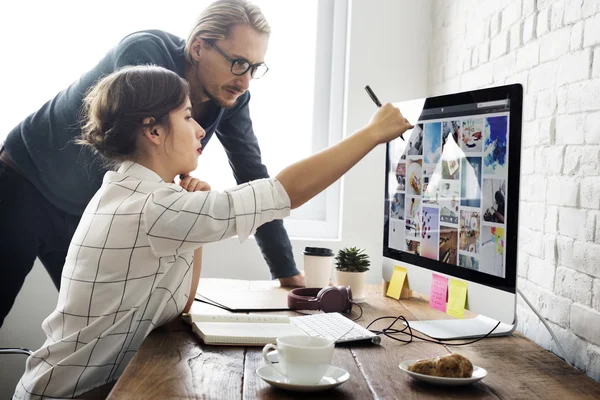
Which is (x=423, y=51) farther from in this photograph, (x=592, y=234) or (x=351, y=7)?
(x=592, y=234)

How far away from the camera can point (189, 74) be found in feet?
6.48

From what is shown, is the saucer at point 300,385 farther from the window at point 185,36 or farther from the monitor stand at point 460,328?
the window at point 185,36

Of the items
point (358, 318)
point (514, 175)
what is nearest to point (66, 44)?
point (358, 318)

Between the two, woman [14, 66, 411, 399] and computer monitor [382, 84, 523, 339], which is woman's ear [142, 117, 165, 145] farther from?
computer monitor [382, 84, 523, 339]

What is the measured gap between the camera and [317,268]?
189cm

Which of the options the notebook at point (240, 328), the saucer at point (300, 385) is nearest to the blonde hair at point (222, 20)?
the notebook at point (240, 328)

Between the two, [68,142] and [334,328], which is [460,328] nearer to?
[334,328]

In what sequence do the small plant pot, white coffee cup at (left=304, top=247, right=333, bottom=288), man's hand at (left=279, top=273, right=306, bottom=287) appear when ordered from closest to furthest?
the small plant pot < white coffee cup at (left=304, top=247, right=333, bottom=288) < man's hand at (left=279, top=273, right=306, bottom=287)

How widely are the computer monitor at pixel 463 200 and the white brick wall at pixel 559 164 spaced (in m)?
0.15

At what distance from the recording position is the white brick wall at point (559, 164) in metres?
1.33

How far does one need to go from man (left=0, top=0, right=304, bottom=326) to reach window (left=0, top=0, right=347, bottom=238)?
72 centimetres

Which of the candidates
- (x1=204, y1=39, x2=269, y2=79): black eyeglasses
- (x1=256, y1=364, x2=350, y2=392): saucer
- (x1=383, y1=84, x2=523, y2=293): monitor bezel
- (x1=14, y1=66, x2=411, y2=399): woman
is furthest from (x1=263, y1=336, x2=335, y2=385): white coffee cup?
(x1=204, y1=39, x2=269, y2=79): black eyeglasses

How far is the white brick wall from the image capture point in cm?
133

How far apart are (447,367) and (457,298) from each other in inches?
16.9
